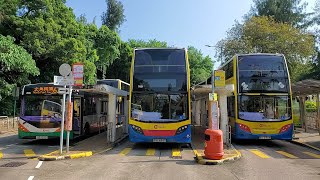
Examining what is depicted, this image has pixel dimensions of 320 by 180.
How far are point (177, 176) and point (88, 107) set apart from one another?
11.6 metres

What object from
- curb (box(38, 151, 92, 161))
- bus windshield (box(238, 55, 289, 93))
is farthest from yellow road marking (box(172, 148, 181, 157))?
bus windshield (box(238, 55, 289, 93))

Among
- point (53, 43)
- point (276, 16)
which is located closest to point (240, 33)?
point (276, 16)

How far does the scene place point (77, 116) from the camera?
19.1m

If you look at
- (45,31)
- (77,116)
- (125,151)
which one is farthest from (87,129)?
(45,31)

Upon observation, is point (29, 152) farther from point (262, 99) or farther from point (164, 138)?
point (262, 99)

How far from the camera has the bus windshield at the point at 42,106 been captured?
17.7 metres

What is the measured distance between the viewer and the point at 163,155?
49.4 ft

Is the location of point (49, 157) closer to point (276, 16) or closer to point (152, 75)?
point (152, 75)

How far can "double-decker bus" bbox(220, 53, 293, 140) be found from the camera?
18.1 metres

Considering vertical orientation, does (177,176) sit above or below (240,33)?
below


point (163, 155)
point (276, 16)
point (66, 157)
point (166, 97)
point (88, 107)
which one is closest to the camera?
point (66, 157)

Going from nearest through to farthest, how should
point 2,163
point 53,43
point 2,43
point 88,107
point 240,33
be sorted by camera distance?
point 2,163, point 88,107, point 2,43, point 53,43, point 240,33

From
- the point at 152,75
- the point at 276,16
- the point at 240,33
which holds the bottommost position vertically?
the point at 152,75

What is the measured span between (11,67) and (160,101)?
14.0 meters
